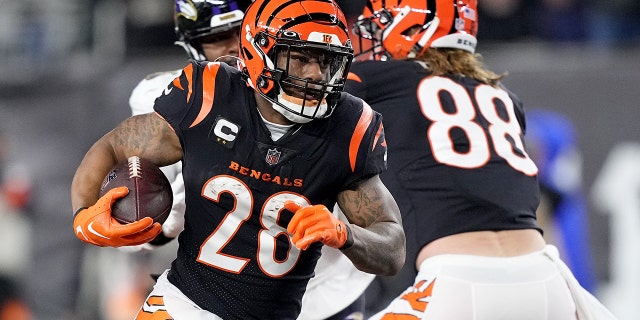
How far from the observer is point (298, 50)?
12.3 feet

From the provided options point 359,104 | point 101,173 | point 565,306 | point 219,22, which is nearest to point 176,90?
point 101,173

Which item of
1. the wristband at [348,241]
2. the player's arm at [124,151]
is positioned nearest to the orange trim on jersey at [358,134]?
the wristband at [348,241]

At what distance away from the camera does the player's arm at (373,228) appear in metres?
3.50

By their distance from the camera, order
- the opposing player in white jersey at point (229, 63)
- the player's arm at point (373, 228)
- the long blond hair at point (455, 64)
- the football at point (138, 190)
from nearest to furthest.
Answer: the player's arm at point (373, 228) → the football at point (138, 190) → the long blond hair at point (455, 64) → the opposing player in white jersey at point (229, 63)

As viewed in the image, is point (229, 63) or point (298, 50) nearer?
point (298, 50)

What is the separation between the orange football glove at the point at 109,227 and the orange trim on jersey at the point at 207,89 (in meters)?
0.38

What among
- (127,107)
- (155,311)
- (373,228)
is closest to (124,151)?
(155,311)

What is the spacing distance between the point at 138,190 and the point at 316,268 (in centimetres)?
138

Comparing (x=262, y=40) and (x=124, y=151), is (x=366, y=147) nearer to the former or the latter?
(x=262, y=40)

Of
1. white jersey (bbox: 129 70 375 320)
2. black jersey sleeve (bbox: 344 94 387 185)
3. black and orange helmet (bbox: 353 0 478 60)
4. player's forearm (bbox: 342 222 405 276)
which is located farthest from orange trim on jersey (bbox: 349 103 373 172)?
white jersey (bbox: 129 70 375 320)

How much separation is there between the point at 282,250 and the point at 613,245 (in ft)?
15.2

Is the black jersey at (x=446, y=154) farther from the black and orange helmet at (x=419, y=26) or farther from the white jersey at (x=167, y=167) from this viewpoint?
the white jersey at (x=167, y=167)

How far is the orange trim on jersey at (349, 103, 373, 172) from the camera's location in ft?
12.4

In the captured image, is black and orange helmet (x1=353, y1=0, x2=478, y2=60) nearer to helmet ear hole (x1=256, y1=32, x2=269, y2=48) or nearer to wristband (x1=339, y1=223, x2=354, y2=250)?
helmet ear hole (x1=256, y1=32, x2=269, y2=48)
